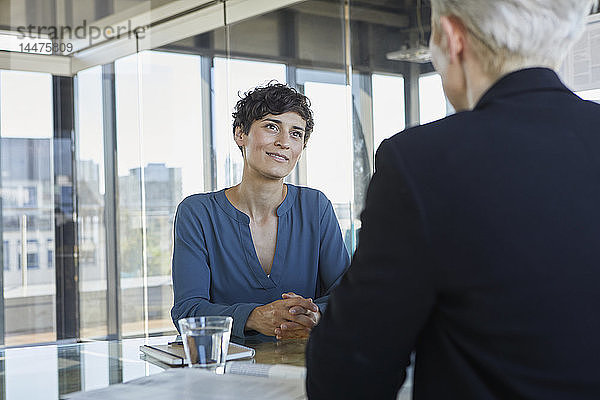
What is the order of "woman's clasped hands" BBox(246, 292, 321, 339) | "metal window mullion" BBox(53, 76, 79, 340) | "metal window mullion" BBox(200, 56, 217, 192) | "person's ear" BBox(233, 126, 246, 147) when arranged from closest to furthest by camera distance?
1. "woman's clasped hands" BBox(246, 292, 321, 339)
2. "person's ear" BBox(233, 126, 246, 147)
3. "metal window mullion" BBox(200, 56, 217, 192)
4. "metal window mullion" BBox(53, 76, 79, 340)

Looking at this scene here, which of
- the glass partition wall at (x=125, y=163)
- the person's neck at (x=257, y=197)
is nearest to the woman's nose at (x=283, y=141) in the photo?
the person's neck at (x=257, y=197)

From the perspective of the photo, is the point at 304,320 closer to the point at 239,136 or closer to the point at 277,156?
the point at 277,156

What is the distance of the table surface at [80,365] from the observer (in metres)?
1.28

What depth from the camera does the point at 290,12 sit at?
4582mm

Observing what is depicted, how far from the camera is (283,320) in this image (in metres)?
1.70

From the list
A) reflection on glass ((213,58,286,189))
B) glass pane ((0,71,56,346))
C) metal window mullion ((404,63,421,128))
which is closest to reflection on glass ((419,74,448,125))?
metal window mullion ((404,63,421,128))

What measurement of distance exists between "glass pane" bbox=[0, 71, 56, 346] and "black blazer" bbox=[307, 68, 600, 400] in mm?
5089

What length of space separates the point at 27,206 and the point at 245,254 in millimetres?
3795

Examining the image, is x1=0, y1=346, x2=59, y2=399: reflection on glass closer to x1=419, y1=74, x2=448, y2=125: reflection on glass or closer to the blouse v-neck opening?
the blouse v-neck opening

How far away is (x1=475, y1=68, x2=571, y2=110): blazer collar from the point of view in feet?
2.76

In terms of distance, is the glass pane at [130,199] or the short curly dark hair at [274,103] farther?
the glass pane at [130,199]

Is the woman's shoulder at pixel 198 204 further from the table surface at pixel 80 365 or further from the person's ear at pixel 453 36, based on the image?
the person's ear at pixel 453 36

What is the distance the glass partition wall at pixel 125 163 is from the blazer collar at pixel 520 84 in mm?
3691

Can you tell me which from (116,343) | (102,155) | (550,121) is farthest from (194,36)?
(550,121)
